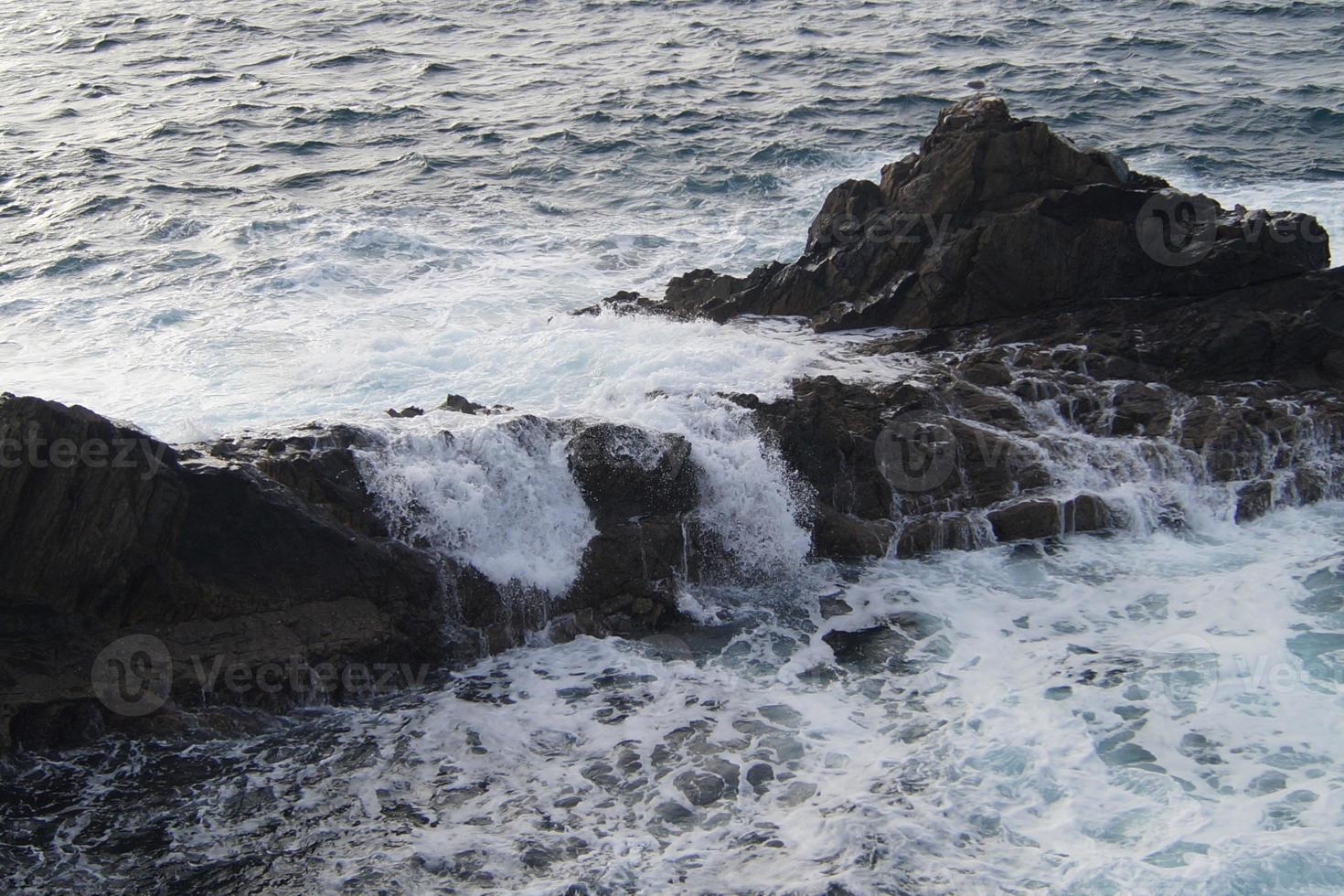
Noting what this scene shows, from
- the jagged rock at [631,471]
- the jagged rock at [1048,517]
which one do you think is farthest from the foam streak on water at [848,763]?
the jagged rock at [631,471]

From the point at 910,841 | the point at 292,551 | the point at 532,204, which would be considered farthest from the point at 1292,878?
the point at 532,204

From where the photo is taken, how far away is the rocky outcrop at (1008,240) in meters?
13.5

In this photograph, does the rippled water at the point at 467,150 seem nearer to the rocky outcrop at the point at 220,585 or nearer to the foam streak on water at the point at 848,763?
the rocky outcrop at the point at 220,585

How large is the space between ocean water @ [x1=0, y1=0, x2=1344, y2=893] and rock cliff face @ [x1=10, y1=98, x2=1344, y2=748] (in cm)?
31

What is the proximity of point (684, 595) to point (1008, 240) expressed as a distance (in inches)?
225

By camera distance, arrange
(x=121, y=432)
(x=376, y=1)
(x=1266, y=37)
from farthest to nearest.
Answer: (x=376, y=1) → (x=1266, y=37) → (x=121, y=432)

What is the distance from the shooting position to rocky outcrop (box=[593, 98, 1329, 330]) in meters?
13.5

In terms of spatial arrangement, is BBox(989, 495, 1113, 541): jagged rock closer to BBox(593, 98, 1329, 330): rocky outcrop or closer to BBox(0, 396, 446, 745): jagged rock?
BBox(593, 98, 1329, 330): rocky outcrop

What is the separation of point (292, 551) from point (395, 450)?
1.40m

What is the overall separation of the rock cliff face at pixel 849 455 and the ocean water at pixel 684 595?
1.00 feet

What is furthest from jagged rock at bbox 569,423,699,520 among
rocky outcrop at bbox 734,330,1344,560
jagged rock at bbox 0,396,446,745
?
jagged rock at bbox 0,396,446,745

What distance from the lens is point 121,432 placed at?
30.3 feet

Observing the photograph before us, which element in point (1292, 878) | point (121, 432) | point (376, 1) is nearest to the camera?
point (1292, 878)

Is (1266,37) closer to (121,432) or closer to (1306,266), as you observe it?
(1306,266)
